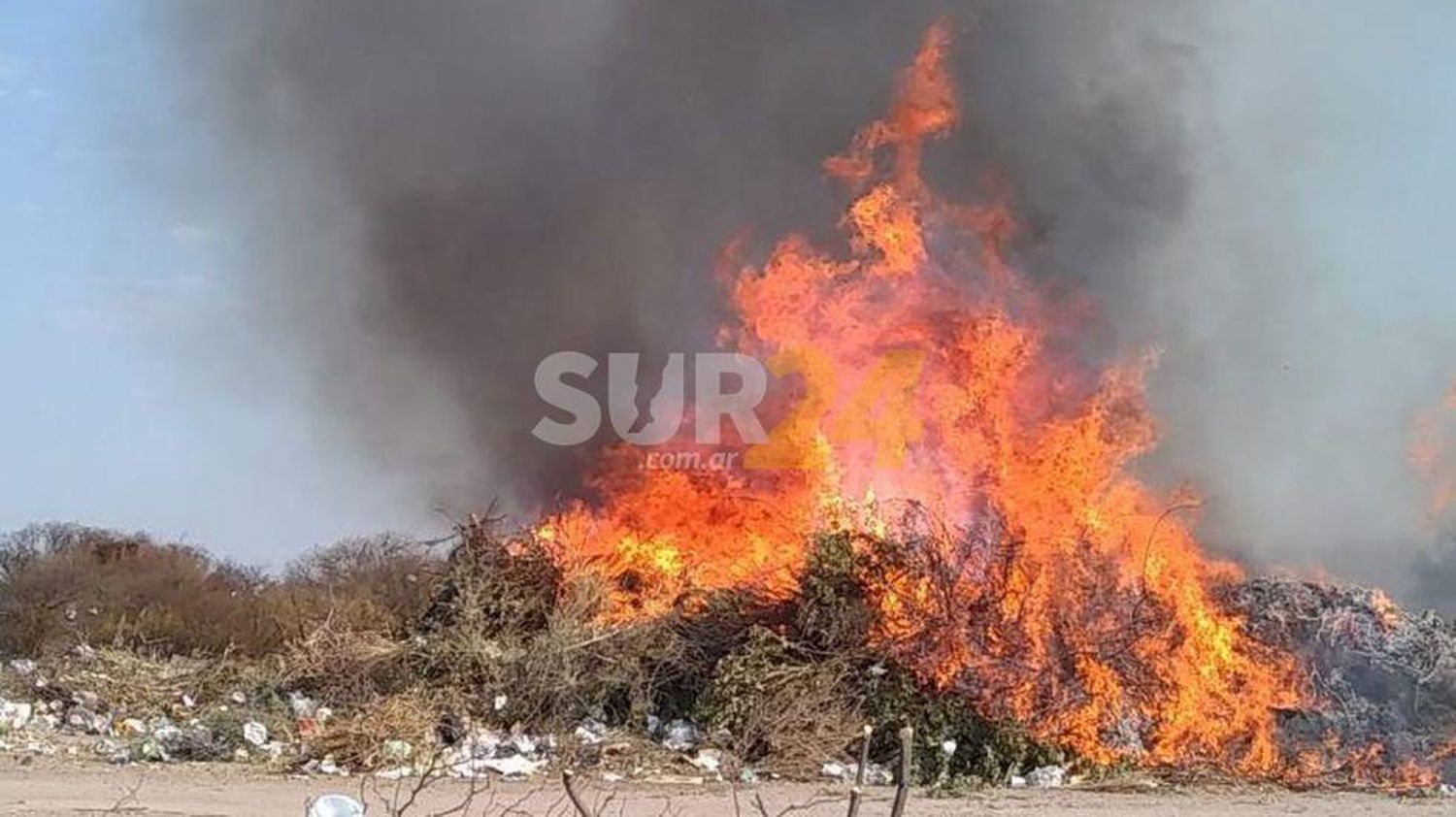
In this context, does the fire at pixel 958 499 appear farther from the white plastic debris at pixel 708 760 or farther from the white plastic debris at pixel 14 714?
the white plastic debris at pixel 14 714

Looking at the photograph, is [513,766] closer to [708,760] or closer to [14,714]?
[708,760]

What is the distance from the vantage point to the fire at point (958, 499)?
12391mm

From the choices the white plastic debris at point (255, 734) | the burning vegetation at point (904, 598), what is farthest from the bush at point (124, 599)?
the white plastic debris at point (255, 734)

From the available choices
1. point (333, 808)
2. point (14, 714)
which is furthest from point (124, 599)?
point (333, 808)

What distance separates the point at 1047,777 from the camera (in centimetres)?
1184

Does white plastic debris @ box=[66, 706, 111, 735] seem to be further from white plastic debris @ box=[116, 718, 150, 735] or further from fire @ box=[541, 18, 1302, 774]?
fire @ box=[541, 18, 1302, 774]

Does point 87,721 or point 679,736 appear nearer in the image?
point 679,736

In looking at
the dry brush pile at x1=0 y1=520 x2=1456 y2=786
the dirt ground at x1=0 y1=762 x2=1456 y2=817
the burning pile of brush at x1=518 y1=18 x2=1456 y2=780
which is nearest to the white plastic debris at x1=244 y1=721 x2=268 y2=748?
the dry brush pile at x1=0 y1=520 x2=1456 y2=786

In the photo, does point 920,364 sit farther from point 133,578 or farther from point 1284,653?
point 133,578

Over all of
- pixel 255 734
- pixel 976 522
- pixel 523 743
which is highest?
pixel 976 522

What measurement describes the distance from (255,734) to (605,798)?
14.2 feet

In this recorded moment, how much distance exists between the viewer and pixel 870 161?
18016 mm

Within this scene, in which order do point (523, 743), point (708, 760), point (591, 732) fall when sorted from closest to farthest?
point (708, 760) → point (523, 743) → point (591, 732)

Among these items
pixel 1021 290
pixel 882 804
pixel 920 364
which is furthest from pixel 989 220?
pixel 882 804
